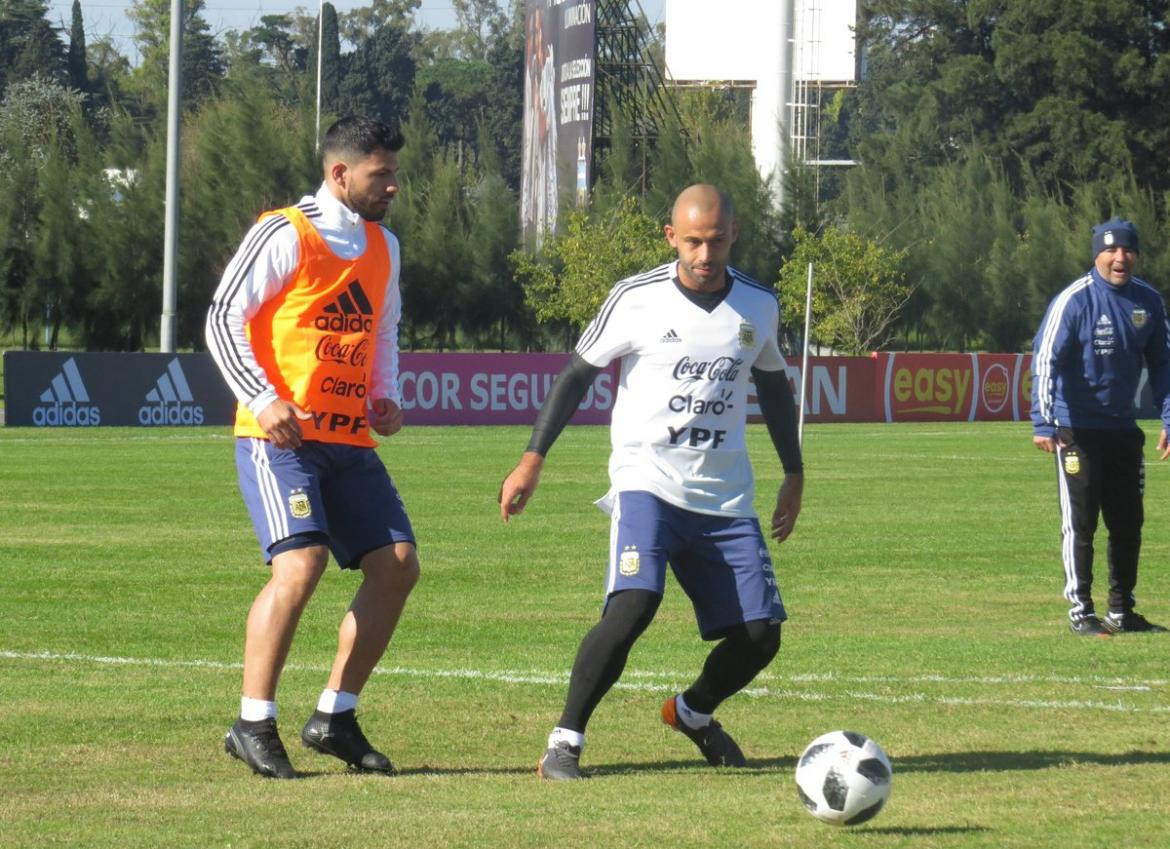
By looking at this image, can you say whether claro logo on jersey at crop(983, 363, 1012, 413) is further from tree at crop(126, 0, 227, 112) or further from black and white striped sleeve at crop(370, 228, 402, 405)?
tree at crop(126, 0, 227, 112)

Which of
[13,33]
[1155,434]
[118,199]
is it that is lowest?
[1155,434]

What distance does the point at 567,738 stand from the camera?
6875 mm

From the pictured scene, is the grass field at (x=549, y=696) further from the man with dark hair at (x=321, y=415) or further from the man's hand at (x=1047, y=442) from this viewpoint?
the man's hand at (x=1047, y=442)

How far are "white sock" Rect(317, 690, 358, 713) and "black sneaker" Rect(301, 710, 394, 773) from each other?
0.02 m

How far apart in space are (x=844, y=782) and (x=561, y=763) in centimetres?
116

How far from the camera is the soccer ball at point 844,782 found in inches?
237

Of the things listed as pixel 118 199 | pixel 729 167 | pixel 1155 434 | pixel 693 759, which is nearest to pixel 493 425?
pixel 1155 434

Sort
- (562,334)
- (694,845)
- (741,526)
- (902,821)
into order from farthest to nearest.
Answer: (562,334), (741,526), (902,821), (694,845)

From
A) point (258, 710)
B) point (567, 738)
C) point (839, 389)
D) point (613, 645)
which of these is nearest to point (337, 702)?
point (258, 710)

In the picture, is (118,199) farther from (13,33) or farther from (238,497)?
(13,33)

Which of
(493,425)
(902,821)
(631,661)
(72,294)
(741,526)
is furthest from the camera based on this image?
(72,294)

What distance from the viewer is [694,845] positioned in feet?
18.7

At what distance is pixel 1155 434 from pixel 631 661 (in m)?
31.1

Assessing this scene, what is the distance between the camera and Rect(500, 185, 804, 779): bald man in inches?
274
